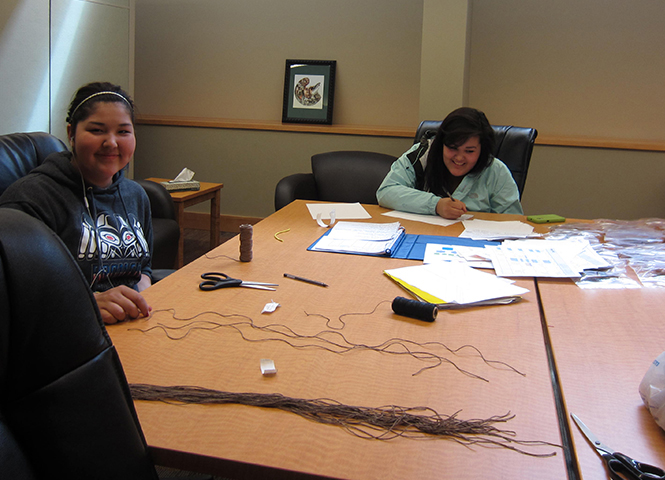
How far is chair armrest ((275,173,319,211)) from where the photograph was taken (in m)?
2.81

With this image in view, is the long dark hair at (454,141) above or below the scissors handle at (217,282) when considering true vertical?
above

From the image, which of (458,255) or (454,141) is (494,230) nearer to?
(458,255)

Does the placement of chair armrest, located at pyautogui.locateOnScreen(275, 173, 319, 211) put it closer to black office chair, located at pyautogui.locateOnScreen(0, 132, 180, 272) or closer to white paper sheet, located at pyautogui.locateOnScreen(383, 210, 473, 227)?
black office chair, located at pyautogui.locateOnScreen(0, 132, 180, 272)

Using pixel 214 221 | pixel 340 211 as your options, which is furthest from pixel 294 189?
pixel 214 221

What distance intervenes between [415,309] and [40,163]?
1788 millimetres

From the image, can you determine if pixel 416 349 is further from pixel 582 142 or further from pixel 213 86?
pixel 213 86

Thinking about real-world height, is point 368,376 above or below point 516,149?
below

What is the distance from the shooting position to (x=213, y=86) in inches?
184

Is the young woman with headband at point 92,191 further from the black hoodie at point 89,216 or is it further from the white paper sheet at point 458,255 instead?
the white paper sheet at point 458,255

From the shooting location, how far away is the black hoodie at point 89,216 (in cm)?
145

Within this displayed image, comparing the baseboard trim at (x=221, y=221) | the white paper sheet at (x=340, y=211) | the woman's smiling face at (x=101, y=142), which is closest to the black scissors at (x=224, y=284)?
the woman's smiling face at (x=101, y=142)

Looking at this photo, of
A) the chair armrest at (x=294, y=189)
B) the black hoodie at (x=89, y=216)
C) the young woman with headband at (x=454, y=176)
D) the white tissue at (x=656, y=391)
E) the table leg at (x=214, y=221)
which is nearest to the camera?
the white tissue at (x=656, y=391)

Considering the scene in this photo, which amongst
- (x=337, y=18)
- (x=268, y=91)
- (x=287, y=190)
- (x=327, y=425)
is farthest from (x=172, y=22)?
(x=327, y=425)

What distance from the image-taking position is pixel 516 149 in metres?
2.66
